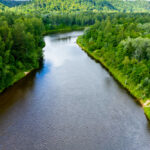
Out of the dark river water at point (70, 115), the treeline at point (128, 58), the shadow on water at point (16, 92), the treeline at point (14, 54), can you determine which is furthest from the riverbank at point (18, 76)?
the treeline at point (128, 58)

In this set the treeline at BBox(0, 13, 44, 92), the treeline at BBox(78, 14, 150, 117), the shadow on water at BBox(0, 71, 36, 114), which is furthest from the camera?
the treeline at BBox(0, 13, 44, 92)

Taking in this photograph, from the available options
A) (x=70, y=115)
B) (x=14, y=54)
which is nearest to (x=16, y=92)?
(x=14, y=54)

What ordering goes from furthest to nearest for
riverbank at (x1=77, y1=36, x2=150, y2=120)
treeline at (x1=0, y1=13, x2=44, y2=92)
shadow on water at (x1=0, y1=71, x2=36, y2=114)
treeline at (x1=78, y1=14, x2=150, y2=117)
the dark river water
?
treeline at (x1=0, y1=13, x2=44, y2=92) < treeline at (x1=78, y1=14, x2=150, y2=117) < shadow on water at (x1=0, y1=71, x2=36, y2=114) < riverbank at (x1=77, y1=36, x2=150, y2=120) < the dark river water

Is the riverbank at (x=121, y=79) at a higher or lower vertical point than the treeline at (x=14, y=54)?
lower

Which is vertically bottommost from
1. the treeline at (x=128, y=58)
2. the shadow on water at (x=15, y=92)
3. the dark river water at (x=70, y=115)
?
the dark river water at (x=70, y=115)

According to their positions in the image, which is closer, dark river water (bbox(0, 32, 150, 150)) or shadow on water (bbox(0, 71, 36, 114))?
dark river water (bbox(0, 32, 150, 150))

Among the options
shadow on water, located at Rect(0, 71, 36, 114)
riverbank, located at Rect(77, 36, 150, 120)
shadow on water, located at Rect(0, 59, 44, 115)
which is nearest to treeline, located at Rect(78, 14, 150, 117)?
riverbank, located at Rect(77, 36, 150, 120)

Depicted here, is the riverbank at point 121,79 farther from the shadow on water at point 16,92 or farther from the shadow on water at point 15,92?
the shadow on water at point 15,92

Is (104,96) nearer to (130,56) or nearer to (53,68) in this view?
(130,56)

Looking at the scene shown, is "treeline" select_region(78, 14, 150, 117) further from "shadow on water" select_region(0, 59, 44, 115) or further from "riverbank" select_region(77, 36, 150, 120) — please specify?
"shadow on water" select_region(0, 59, 44, 115)

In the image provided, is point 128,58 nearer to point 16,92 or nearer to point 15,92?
point 16,92
